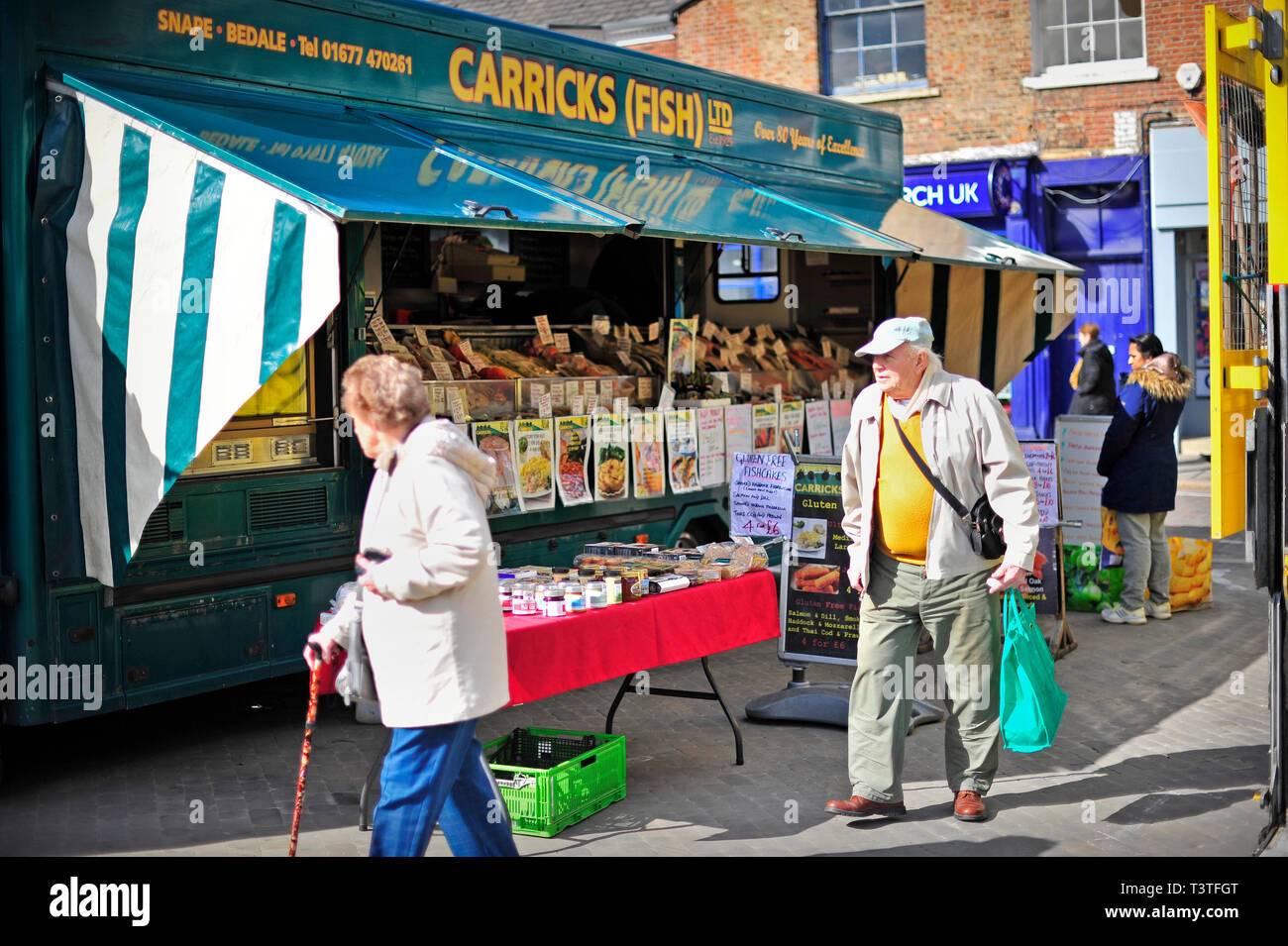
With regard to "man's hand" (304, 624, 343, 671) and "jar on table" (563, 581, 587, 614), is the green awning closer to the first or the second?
"jar on table" (563, 581, 587, 614)

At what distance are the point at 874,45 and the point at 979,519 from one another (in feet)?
49.6

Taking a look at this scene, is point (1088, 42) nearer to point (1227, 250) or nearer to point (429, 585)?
point (1227, 250)

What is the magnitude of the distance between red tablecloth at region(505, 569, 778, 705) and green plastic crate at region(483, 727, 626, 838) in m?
0.34

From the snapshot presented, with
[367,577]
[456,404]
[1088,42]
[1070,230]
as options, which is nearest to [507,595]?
[367,577]

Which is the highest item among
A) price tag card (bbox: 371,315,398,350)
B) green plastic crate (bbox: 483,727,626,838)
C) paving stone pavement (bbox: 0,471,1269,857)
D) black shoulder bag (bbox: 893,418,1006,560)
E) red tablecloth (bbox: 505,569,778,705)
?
price tag card (bbox: 371,315,398,350)

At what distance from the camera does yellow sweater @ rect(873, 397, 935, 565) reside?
18.3ft

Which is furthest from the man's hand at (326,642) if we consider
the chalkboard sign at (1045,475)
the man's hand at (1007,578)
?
the chalkboard sign at (1045,475)

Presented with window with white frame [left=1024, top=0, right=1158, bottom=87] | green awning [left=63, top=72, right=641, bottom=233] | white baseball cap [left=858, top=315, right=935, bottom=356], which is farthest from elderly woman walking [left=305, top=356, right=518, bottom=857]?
window with white frame [left=1024, top=0, right=1158, bottom=87]

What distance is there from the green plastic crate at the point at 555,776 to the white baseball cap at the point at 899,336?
191cm

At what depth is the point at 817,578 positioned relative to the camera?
7195 mm

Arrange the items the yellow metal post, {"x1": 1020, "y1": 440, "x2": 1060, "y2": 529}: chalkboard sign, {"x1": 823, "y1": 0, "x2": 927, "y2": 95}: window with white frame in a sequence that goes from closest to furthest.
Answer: the yellow metal post
{"x1": 1020, "y1": 440, "x2": 1060, "y2": 529}: chalkboard sign
{"x1": 823, "y1": 0, "x2": 927, "y2": 95}: window with white frame

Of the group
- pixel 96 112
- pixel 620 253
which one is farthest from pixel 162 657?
pixel 620 253

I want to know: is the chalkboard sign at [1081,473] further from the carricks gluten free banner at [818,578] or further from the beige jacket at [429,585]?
the beige jacket at [429,585]

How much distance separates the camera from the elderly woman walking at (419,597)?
403 cm
